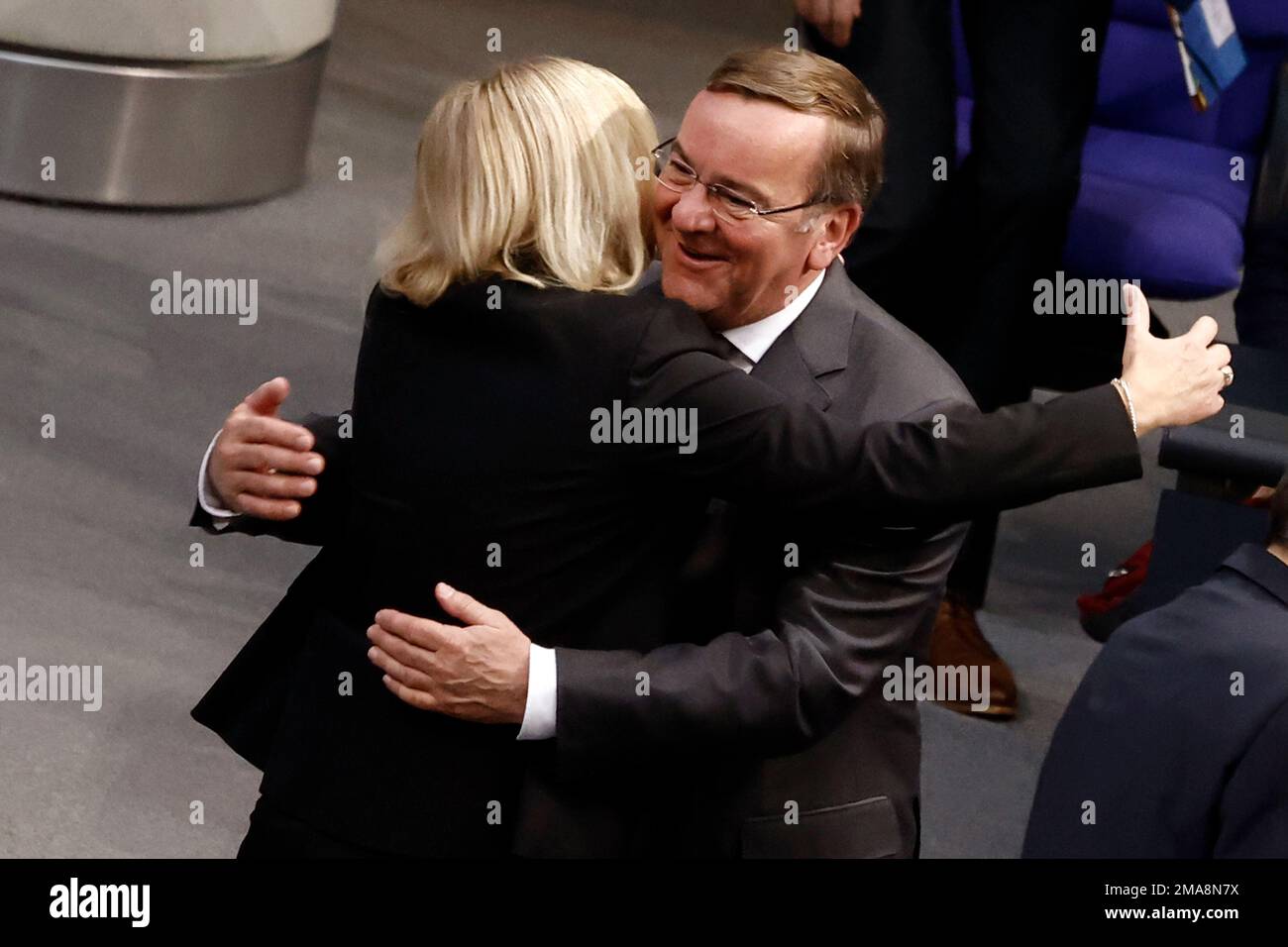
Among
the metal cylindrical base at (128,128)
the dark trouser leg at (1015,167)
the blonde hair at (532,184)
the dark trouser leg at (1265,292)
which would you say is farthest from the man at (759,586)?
the metal cylindrical base at (128,128)

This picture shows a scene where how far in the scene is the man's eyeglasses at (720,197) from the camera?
180 cm

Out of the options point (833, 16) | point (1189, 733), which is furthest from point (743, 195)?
point (833, 16)

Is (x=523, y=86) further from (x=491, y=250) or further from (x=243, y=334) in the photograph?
(x=243, y=334)

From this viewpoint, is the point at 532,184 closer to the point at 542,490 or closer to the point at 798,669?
the point at 542,490

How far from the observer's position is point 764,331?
5.99ft

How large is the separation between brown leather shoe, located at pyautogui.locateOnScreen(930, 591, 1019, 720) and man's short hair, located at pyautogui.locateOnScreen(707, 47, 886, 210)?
1213 millimetres

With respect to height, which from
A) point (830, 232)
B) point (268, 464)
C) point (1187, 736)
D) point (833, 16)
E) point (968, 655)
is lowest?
point (968, 655)

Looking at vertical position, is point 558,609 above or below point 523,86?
below

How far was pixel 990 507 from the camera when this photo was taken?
1.65 m

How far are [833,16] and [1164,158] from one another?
90 cm

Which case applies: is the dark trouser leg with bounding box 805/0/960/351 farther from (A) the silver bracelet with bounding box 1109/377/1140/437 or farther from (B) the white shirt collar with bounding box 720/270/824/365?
(A) the silver bracelet with bounding box 1109/377/1140/437

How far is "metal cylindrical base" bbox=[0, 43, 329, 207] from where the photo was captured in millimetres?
4141
